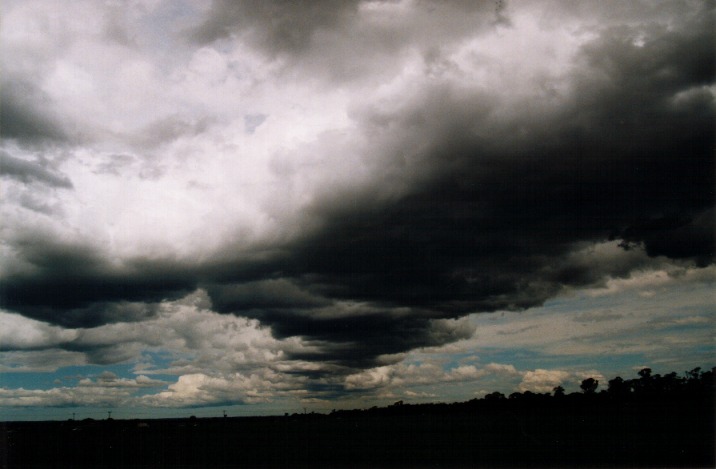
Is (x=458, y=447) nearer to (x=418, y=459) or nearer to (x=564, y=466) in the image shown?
(x=418, y=459)

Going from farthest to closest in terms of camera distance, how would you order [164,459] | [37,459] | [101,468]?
[37,459]
[164,459]
[101,468]

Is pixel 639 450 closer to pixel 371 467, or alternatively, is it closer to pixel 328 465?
pixel 371 467

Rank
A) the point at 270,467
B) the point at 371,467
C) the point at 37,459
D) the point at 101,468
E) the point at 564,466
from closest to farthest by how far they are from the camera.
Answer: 1. the point at 564,466
2. the point at 371,467
3. the point at 270,467
4. the point at 101,468
5. the point at 37,459

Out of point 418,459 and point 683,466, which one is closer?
point 683,466

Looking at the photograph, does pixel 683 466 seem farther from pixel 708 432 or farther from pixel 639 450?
pixel 708 432

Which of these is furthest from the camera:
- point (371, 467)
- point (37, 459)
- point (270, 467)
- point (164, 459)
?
point (37, 459)

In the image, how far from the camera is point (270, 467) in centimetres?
11756

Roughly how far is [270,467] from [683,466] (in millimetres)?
75789

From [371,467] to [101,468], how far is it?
66.6 meters

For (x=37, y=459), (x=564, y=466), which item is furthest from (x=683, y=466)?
(x=37, y=459)

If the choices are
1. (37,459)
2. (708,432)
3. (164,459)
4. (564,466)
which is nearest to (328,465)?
(564,466)

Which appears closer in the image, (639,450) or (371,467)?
(371,467)

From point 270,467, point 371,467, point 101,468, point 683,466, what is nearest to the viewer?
point 683,466

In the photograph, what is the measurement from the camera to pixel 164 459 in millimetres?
147375
